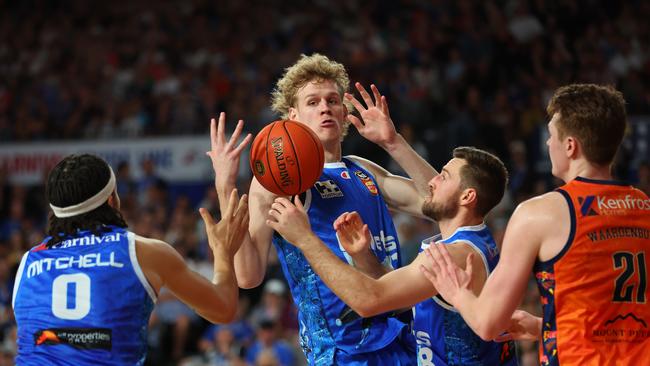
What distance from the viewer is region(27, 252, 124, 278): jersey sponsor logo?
168 inches

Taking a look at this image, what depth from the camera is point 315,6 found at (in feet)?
63.8

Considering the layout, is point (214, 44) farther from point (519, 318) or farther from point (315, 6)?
point (519, 318)

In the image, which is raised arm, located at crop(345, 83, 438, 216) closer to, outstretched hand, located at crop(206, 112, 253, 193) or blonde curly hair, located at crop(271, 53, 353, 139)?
blonde curly hair, located at crop(271, 53, 353, 139)

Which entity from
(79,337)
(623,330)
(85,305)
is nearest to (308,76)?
(85,305)

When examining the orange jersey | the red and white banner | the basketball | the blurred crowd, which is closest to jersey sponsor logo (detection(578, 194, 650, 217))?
the orange jersey

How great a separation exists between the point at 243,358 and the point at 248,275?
621cm

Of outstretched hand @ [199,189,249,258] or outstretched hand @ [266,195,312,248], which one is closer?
outstretched hand @ [266,195,312,248]

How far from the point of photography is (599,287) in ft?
12.6

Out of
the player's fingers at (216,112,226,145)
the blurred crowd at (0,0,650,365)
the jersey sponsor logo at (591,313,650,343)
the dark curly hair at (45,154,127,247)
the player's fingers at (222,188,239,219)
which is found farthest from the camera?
the blurred crowd at (0,0,650,365)

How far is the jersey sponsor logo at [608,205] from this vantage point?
12.8 feet

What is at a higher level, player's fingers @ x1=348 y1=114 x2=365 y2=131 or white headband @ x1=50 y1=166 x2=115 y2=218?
player's fingers @ x1=348 y1=114 x2=365 y2=131

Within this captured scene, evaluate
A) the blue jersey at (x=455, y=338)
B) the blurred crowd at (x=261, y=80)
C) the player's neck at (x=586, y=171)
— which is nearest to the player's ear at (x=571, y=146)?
the player's neck at (x=586, y=171)

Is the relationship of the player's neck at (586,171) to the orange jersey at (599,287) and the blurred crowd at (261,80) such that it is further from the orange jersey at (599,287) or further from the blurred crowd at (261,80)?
the blurred crowd at (261,80)

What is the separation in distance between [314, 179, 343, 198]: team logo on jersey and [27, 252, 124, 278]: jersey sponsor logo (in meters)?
1.68
